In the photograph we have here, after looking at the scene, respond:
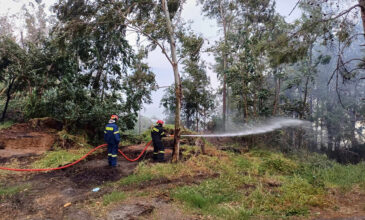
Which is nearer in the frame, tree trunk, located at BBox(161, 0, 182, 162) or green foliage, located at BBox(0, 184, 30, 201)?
green foliage, located at BBox(0, 184, 30, 201)

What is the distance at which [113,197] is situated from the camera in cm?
504

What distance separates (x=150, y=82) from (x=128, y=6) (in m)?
5.87

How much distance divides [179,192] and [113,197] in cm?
147

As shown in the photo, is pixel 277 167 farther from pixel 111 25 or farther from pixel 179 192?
pixel 111 25

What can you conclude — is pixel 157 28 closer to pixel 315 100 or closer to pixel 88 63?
pixel 88 63

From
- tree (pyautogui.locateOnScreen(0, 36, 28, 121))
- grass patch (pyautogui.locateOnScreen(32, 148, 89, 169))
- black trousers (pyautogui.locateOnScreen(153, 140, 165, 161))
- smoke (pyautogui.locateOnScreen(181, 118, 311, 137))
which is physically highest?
tree (pyautogui.locateOnScreen(0, 36, 28, 121))

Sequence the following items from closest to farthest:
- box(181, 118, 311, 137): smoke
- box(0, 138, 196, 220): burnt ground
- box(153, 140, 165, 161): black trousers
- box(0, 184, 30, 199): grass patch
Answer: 1. box(0, 138, 196, 220): burnt ground
2. box(0, 184, 30, 199): grass patch
3. box(153, 140, 165, 161): black trousers
4. box(181, 118, 311, 137): smoke

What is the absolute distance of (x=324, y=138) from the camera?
3161cm

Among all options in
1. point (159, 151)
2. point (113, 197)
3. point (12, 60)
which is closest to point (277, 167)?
point (159, 151)

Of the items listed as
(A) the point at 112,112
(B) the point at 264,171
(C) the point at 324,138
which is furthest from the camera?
(C) the point at 324,138

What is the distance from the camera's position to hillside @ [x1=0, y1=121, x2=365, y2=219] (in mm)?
4434

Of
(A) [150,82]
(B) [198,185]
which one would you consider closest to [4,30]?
(A) [150,82]

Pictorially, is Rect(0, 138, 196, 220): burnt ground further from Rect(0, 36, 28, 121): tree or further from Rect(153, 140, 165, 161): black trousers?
Rect(0, 36, 28, 121): tree

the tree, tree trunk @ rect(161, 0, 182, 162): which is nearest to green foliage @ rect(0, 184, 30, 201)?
tree trunk @ rect(161, 0, 182, 162)
